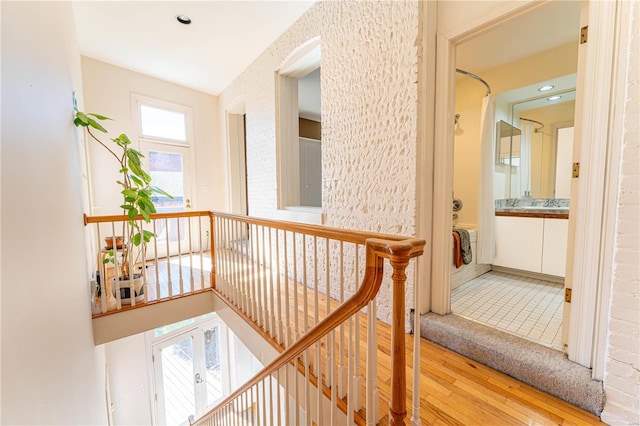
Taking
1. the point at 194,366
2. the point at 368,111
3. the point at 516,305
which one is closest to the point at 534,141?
the point at 516,305

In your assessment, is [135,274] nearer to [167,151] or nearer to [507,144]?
[167,151]

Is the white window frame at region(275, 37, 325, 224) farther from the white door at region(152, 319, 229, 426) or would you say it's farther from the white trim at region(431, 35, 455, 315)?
the white door at region(152, 319, 229, 426)

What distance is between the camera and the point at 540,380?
1.37m

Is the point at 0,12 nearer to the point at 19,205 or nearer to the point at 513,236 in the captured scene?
the point at 19,205

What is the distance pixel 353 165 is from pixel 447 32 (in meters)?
1.18

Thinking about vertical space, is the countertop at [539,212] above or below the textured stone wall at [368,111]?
below

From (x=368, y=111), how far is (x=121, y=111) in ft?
12.9

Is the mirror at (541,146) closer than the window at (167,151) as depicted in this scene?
Yes

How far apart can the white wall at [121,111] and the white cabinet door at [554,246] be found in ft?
17.1

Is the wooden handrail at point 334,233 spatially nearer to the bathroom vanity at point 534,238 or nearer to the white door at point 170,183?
the bathroom vanity at point 534,238

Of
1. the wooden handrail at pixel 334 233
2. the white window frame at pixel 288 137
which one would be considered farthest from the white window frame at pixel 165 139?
the wooden handrail at pixel 334 233

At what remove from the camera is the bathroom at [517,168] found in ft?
7.66

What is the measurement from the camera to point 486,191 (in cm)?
286

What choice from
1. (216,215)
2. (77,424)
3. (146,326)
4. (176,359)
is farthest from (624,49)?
(176,359)
